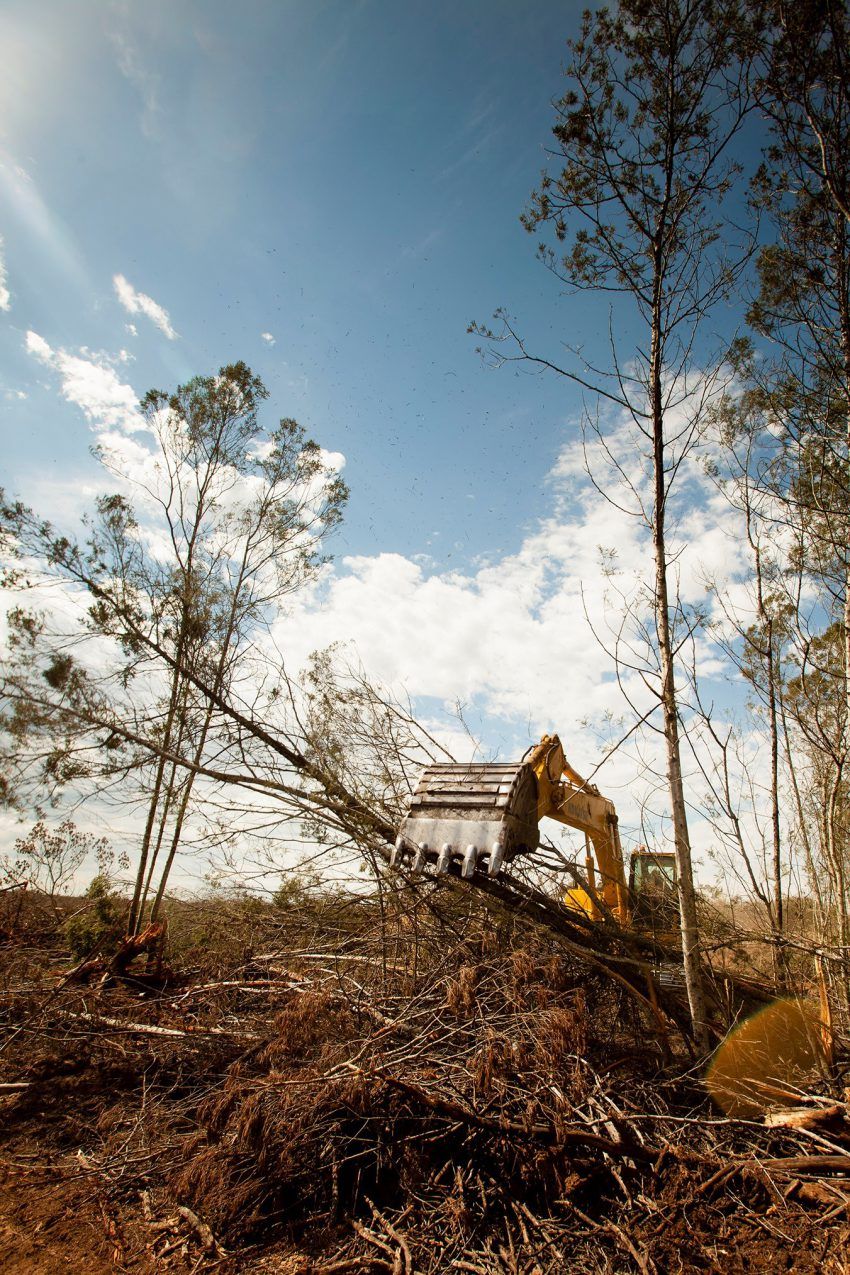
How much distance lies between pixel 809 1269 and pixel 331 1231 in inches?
89.0

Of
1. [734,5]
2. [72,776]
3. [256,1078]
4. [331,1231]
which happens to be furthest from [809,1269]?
[734,5]

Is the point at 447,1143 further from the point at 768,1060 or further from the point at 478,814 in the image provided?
the point at 768,1060

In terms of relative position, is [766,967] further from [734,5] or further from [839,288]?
[734,5]

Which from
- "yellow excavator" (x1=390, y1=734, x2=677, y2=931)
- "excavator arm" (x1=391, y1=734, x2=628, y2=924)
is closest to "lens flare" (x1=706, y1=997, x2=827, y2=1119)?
"yellow excavator" (x1=390, y1=734, x2=677, y2=931)

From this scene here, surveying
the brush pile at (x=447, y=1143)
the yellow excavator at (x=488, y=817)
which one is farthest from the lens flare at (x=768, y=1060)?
the yellow excavator at (x=488, y=817)

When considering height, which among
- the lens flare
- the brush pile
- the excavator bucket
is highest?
the excavator bucket

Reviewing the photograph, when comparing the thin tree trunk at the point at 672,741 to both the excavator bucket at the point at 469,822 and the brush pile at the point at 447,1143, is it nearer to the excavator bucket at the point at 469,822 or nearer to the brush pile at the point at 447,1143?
the brush pile at the point at 447,1143

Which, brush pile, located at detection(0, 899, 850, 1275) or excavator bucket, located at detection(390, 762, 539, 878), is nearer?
brush pile, located at detection(0, 899, 850, 1275)

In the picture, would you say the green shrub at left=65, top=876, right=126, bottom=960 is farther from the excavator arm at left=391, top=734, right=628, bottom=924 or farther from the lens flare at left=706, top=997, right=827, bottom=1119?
the lens flare at left=706, top=997, right=827, bottom=1119

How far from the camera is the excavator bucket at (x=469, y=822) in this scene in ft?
13.9

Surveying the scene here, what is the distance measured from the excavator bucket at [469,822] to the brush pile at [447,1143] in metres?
0.79

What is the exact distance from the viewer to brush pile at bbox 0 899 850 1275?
10.1 feet

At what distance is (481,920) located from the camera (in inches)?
207

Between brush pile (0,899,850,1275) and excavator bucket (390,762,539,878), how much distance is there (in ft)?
2.58
